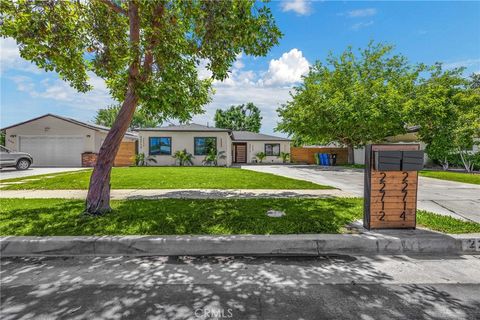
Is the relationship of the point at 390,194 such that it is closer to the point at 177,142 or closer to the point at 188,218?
the point at 188,218

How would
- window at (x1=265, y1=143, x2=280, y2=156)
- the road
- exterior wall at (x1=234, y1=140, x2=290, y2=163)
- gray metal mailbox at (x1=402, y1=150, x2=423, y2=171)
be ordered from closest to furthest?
the road → gray metal mailbox at (x1=402, y1=150, x2=423, y2=171) → exterior wall at (x1=234, y1=140, x2=290, y2=163) → window at (x1=265, y1=143, x2=280, y2=156)

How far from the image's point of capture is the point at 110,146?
507 centimetres

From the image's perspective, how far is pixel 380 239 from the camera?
3.60 m

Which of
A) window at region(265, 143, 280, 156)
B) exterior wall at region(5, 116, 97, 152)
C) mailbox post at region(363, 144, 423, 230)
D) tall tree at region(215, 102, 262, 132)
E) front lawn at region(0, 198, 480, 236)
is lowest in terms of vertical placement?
front lawn at region(0, 198, 480, 236)

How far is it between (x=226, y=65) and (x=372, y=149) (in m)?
3.52

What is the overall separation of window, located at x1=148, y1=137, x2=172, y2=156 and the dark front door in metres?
9.47

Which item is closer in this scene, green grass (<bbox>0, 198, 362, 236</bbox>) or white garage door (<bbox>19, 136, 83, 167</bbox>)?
green grass (<bbox>0, 198, 362, 236</bbox>)

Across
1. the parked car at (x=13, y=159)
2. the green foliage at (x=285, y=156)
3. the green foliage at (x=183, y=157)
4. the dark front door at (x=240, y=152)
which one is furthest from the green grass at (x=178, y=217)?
the dark front door at (x=240, y=152)

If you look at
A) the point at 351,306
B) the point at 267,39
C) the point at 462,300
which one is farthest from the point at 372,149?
the point at 267,39

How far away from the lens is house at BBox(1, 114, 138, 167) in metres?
19.8

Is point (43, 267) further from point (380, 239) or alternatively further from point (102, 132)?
point (102, 132)

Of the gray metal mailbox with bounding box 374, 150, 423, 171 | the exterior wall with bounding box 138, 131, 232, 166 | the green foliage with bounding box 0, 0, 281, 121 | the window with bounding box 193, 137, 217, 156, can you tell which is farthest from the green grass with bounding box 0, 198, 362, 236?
the window with bounding box 193, 137, 217, 156

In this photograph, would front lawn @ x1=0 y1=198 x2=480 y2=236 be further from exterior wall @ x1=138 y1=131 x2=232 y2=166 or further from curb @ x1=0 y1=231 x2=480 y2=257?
exterior wall @ x1=138 y1=131 x2=232 y2=166

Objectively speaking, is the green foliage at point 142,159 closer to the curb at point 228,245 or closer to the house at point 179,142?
the house at point 179,142
